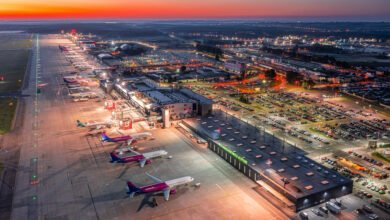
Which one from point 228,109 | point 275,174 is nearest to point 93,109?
point 228,109

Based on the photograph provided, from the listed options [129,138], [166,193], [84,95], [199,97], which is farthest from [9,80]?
[166,193]

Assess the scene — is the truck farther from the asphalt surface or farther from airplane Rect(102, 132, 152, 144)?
airplane Rect(102, 132, 152, 144)

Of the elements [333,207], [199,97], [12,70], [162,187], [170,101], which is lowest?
[333,207]

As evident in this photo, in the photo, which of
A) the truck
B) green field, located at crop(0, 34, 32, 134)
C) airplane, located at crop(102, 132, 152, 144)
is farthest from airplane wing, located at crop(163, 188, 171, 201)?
green field, located at crop(0, 34, 32, 134)

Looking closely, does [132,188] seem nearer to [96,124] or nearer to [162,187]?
[162,187]

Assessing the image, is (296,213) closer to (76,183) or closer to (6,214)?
(76,183)

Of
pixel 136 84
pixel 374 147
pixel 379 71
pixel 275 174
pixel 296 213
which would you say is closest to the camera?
pixel 296 213
